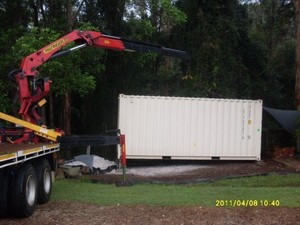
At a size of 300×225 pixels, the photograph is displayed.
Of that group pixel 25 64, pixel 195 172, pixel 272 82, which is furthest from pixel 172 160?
pixel 272 82

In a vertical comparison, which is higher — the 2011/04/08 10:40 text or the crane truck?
the crane truck

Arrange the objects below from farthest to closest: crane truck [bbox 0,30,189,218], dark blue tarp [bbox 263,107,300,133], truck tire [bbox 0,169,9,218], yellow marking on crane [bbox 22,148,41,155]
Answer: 1. dark blue tarp [bbox 263,107,300,133]
2. yellow marking on crane [bbox 22,148,41,155]
3. crane truck [bbox 0,30,189,218]
4. truck tire [bbox 0,169,9,218]

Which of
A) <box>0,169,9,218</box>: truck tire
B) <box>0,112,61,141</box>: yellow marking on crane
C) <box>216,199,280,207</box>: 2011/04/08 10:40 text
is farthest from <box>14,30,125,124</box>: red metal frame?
<box>216,199,280,207</box>: 2011/04/08 10:40 text

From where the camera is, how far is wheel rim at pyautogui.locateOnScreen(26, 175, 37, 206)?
7840 mm

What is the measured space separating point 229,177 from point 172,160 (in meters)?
4.35

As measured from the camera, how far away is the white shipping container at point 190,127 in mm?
17047

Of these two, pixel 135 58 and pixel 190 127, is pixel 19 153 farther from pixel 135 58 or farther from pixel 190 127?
pixel 135 58

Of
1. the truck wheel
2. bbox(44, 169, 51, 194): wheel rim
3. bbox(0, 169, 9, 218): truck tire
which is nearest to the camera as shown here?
bbox(0, 169, 9, 218): truck tire

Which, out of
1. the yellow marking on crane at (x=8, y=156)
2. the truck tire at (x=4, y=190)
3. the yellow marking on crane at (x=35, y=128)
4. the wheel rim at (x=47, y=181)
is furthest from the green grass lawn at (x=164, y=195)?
the yellow marking on crane at (x=8, y=156)

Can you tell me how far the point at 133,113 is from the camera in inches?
672

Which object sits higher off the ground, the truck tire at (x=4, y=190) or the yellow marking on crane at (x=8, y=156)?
the yellow marking on crane at (x=8, y=156)

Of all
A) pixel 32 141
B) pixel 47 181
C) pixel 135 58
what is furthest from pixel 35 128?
pixel 135 58

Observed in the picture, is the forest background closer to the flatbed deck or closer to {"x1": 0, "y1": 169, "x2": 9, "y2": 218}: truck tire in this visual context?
the flatbed deck

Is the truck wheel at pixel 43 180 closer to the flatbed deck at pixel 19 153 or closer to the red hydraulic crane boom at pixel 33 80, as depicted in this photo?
the flatbed deck at pixel 19 153
